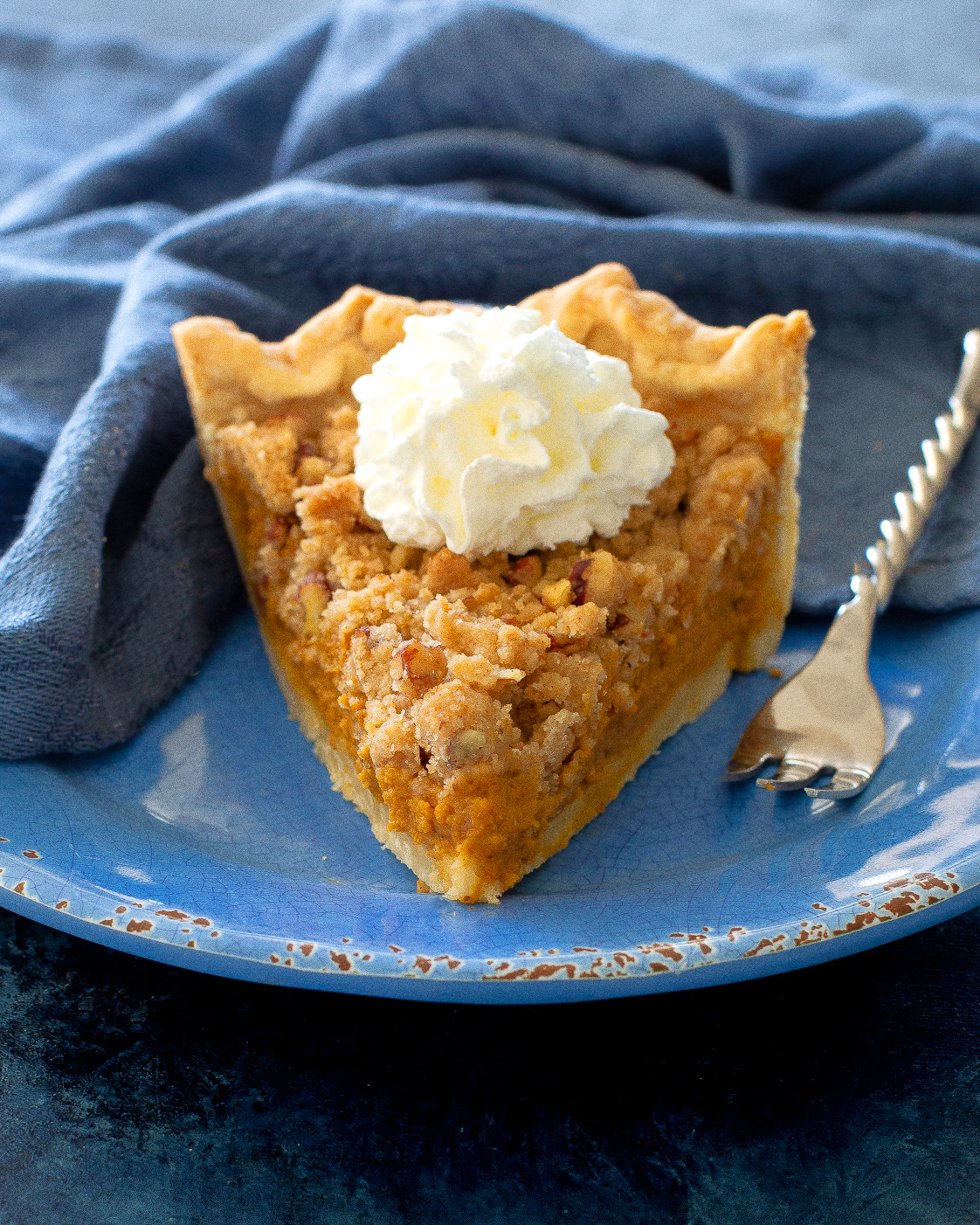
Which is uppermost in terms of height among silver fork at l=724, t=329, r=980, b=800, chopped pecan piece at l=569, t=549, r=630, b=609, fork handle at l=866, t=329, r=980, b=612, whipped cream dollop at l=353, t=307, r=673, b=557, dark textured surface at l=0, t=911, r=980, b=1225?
whipped cream dollop at l=353, t=307, r=673, b=557

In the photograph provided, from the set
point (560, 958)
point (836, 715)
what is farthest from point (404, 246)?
point (560, 958)

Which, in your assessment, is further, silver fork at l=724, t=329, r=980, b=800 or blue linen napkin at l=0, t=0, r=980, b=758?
blue linen napkin at l=0, t=0, r=980, b=758

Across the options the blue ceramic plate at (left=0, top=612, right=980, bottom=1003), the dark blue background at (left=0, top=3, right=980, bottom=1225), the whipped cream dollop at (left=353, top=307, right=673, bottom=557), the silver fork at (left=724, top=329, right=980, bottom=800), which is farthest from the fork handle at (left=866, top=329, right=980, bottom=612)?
the dark blue background at (left=0, top=3, right=980, bottom=1225)

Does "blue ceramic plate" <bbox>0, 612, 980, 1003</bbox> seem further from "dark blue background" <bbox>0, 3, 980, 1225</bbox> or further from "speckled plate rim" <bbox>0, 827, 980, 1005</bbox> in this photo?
"dark blue background" <bbox>0, 3, 980, 1225</bbox>

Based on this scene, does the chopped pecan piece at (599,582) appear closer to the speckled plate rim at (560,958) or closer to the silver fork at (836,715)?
the silver fork at (836,715)

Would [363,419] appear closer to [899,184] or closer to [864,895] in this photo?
[864,895]

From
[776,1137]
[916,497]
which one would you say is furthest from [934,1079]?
[916,497]

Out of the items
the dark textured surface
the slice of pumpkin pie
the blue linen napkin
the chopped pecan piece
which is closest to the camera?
the dark textured surface
